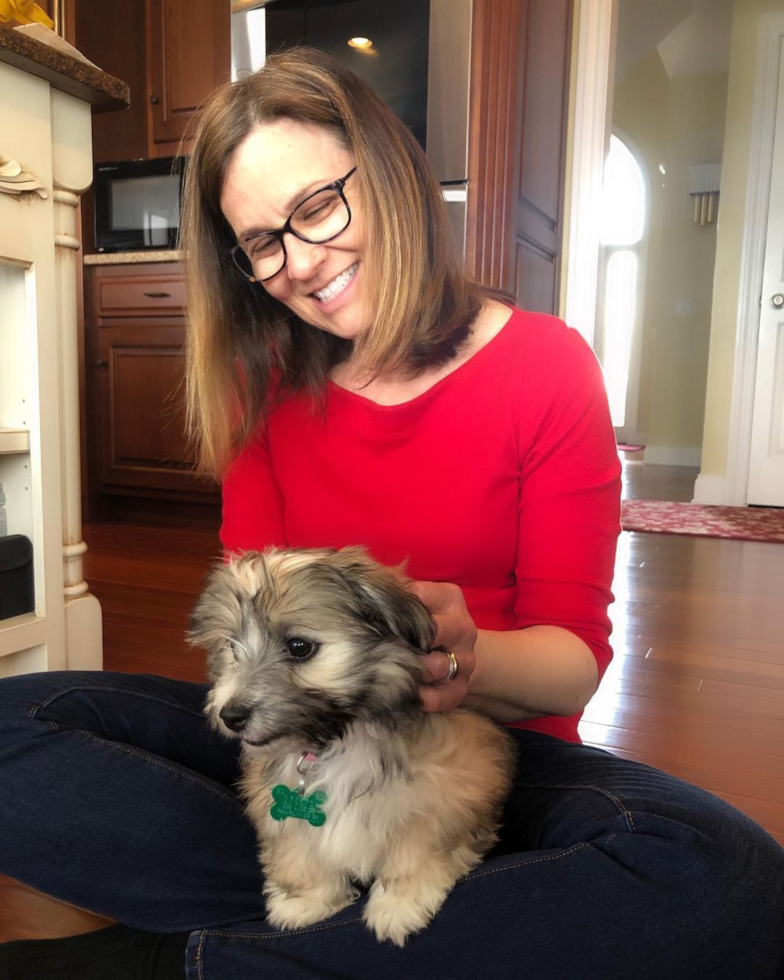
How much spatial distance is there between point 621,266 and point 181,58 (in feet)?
21.5

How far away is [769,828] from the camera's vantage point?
1.40m

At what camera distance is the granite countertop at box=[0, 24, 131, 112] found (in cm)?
141

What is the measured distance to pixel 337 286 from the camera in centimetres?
116

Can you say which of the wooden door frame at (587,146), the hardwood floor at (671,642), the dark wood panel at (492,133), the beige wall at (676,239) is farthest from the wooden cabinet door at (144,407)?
the beige wall at (676,239)

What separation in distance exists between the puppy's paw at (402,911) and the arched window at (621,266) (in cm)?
821

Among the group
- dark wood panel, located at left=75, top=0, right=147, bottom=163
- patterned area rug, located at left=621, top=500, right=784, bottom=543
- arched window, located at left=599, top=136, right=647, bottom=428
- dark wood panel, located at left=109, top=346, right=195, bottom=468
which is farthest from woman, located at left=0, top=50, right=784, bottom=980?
arched window, located at left=599, top=136, right=647, bottom=428

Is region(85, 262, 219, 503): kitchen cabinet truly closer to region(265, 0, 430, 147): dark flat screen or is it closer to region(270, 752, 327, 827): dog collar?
region(265, 0, 430, 147): dark flat screen

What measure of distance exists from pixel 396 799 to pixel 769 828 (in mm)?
892

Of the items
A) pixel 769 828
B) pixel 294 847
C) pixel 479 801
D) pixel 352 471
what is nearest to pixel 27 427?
pixel 352 471

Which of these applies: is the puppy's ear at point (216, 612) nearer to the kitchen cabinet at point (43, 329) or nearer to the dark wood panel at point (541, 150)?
the kitchen cabinet at point (43, 329)

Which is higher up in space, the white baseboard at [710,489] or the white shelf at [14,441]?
the white shelf at [14,441]

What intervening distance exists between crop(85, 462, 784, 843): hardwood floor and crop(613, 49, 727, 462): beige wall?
404 centimetres

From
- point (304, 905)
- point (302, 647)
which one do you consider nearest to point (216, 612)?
point (302, 647)

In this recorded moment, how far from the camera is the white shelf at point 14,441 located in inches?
60.3
